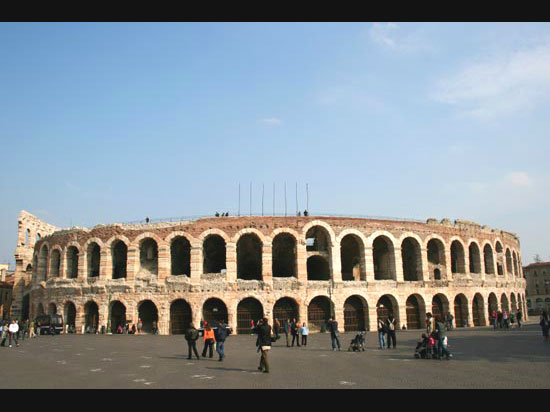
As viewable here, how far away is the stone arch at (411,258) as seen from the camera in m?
34.8

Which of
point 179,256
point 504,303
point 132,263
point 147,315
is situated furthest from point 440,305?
point 132,263

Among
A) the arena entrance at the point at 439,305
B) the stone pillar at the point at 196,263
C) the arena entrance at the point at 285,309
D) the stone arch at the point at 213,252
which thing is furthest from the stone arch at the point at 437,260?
the stone pillar at the point at 196,263

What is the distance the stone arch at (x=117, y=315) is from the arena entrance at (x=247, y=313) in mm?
9146

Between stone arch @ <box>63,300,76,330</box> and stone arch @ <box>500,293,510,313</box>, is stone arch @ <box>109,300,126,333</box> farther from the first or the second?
stone arch @ <box>500,293,510,313</box>

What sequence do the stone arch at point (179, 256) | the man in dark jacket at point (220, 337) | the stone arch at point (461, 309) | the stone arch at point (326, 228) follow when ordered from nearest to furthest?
1. the man in dark jacket at point (220, 337)
2. the stone arch at point (326, 228)
3. the stone arch at point (179, 256)
4. the stone arch at point (461, 309)

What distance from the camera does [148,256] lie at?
34906mm

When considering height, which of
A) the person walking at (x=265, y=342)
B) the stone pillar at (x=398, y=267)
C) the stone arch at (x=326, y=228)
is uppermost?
the stone arch at (x=326, y=228)

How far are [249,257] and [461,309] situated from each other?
59.4 ft

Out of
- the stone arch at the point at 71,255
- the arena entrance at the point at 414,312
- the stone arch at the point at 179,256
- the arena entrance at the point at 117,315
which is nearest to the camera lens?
the arena entrance at the point at 117,315

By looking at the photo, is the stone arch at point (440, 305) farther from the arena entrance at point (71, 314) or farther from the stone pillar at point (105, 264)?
the arena entrance at point (71, 314)

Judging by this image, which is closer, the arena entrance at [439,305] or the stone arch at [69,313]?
the stone arch at [69,313]

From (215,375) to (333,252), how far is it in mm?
21703

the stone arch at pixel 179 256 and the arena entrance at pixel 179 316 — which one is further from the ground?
the stone arch at pixel 179 256

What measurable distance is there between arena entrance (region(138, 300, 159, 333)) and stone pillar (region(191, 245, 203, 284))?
15.6 ft
